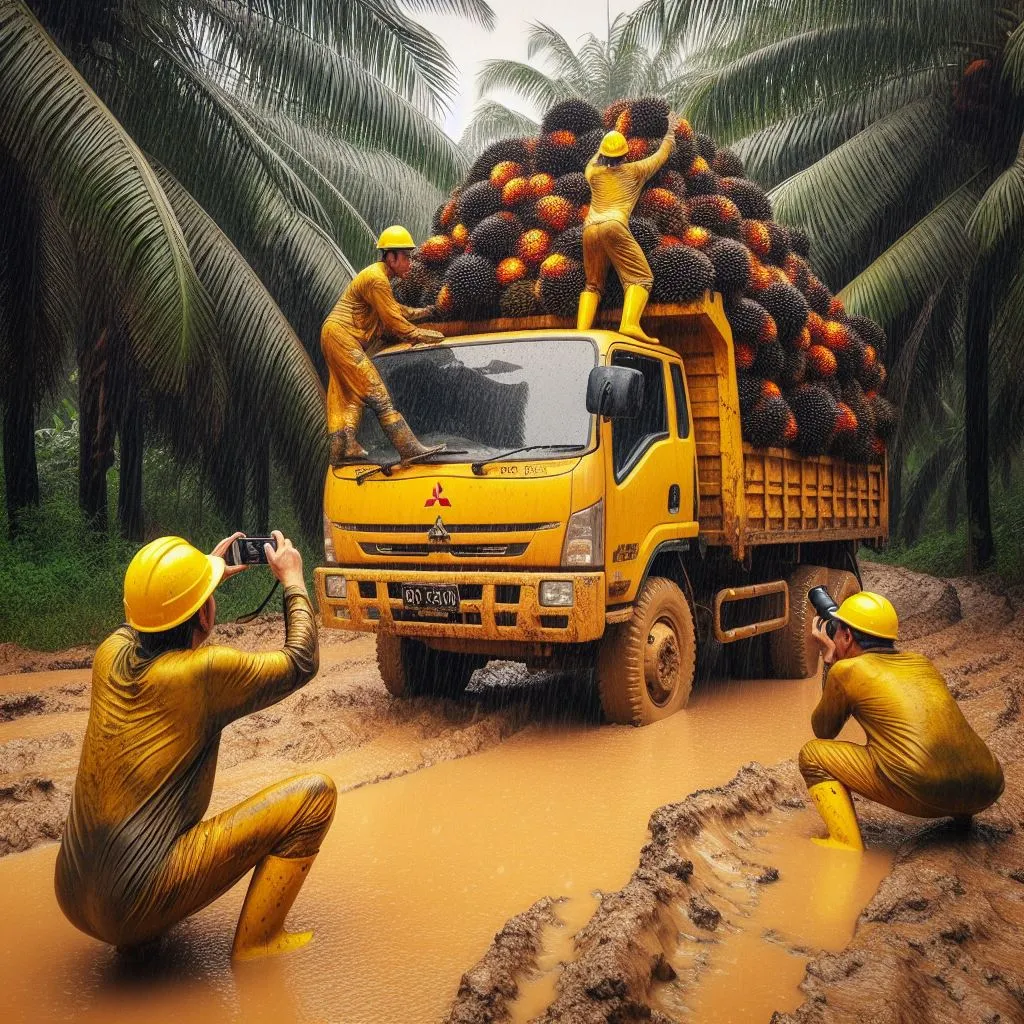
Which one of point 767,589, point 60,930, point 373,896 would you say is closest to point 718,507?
point 767,589

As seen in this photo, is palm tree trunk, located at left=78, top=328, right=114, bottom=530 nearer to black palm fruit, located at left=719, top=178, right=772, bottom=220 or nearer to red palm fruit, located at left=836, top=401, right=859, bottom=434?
black palm fruit, located at left=719, top=178, right=772, bottom=220

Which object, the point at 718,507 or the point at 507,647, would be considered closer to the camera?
the point at 507,647

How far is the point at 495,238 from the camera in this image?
8.02m

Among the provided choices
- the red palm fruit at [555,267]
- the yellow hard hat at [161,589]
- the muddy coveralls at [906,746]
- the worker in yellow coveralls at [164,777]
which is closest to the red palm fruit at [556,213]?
the red palm fruit at [555,267]

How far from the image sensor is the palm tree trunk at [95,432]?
591 inches

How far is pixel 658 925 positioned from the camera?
12.5ft

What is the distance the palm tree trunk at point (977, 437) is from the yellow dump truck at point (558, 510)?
9035mm

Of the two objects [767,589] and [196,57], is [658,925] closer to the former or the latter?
[767,589]

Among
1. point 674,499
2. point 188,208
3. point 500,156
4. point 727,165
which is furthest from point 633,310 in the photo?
point 188,208

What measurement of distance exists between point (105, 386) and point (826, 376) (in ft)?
32.3

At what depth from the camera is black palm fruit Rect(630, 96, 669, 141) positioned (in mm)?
8242

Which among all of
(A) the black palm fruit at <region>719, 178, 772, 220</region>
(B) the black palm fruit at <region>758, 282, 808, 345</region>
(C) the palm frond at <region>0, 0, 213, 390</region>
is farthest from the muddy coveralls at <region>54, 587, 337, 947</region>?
(C) the palm frond at <region>0, 0, 213, 390</region>

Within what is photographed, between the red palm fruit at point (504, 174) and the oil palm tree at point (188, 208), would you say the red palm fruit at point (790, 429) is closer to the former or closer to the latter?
the red palm fruit at point (504, 174)

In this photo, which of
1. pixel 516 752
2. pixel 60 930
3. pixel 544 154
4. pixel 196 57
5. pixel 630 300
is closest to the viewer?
pixel 60 930
